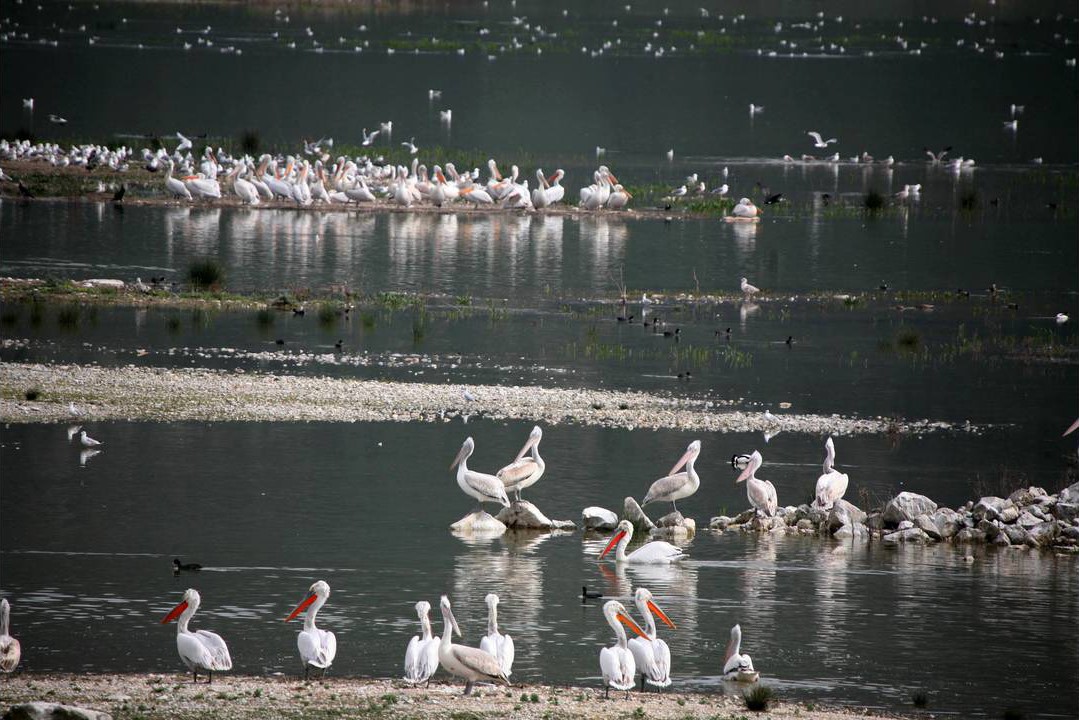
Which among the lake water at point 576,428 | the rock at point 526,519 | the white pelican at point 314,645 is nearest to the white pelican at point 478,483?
the rock at point 526,519

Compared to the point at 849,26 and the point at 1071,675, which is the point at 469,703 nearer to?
the point at 1071,675

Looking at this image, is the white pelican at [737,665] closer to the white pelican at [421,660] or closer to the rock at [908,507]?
the white pelican at [421,660]

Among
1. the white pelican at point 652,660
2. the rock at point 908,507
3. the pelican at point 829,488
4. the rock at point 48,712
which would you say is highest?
the pelican at point 829,488

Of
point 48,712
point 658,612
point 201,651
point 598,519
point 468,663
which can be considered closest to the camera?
point 48,712

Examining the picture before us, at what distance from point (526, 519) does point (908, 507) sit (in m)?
3.69

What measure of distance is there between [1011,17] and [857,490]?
125862 millimetres

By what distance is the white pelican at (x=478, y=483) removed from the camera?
17.0 m

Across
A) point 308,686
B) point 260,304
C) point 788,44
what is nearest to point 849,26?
point 788,44

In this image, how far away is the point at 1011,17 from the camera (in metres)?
137

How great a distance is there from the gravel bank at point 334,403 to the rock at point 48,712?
10.6m

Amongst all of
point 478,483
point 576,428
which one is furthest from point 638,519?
point 576,428

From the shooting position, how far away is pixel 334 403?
21297 mm

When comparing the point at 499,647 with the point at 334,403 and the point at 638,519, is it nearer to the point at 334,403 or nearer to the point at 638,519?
the point at 638,519

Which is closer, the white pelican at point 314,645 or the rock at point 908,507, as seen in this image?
the white pelican at point 314,645
